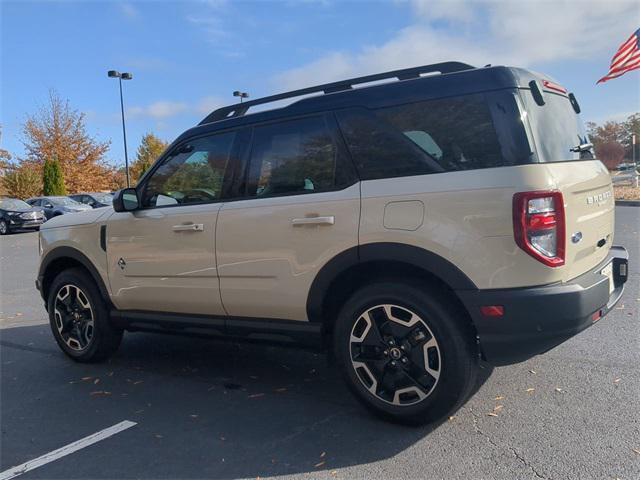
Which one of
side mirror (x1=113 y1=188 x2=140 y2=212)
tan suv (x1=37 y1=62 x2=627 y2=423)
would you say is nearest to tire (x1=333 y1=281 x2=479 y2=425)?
tan suv (x1=37 y1=62 x2=627 y2=423)

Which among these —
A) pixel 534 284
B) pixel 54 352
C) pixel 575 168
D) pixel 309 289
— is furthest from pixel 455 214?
pixel 54 352

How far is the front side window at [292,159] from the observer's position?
143 inches

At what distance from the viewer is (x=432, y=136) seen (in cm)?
325

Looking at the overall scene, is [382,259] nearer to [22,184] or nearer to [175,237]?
[175,237]

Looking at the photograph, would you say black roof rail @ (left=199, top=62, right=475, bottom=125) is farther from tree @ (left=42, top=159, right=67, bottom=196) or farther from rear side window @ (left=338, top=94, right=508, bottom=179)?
tree @ (left=42, top=159, right=67, bottom=196)

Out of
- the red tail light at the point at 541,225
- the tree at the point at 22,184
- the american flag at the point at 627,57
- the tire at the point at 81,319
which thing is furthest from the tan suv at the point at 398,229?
the tree at the point at 22,184

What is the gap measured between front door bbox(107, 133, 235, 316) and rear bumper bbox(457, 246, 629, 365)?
198cm

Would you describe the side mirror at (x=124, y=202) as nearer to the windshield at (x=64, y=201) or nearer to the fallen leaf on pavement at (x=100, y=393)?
the fallen leaf on pavement at (x=100, y=393)

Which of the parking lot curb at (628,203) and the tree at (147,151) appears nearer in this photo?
the parking lot curb at (628,203)

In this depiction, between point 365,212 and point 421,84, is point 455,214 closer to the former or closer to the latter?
point 365,212

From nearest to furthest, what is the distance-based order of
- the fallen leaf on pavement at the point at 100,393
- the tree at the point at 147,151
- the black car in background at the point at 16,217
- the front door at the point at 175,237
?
1. the front door at the point at 175,237
2. the fallen leaf on pavement at the point at 100,393
3. the black car in background at the point at 16,217
4. the tree at the point at 147,151

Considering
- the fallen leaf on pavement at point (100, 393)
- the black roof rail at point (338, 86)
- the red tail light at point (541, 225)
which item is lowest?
the fallen leaf on pavement at point (100, 393)

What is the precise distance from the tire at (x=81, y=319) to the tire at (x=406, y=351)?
2457 millimetres

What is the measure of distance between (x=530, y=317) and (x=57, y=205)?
2728 centimetres
